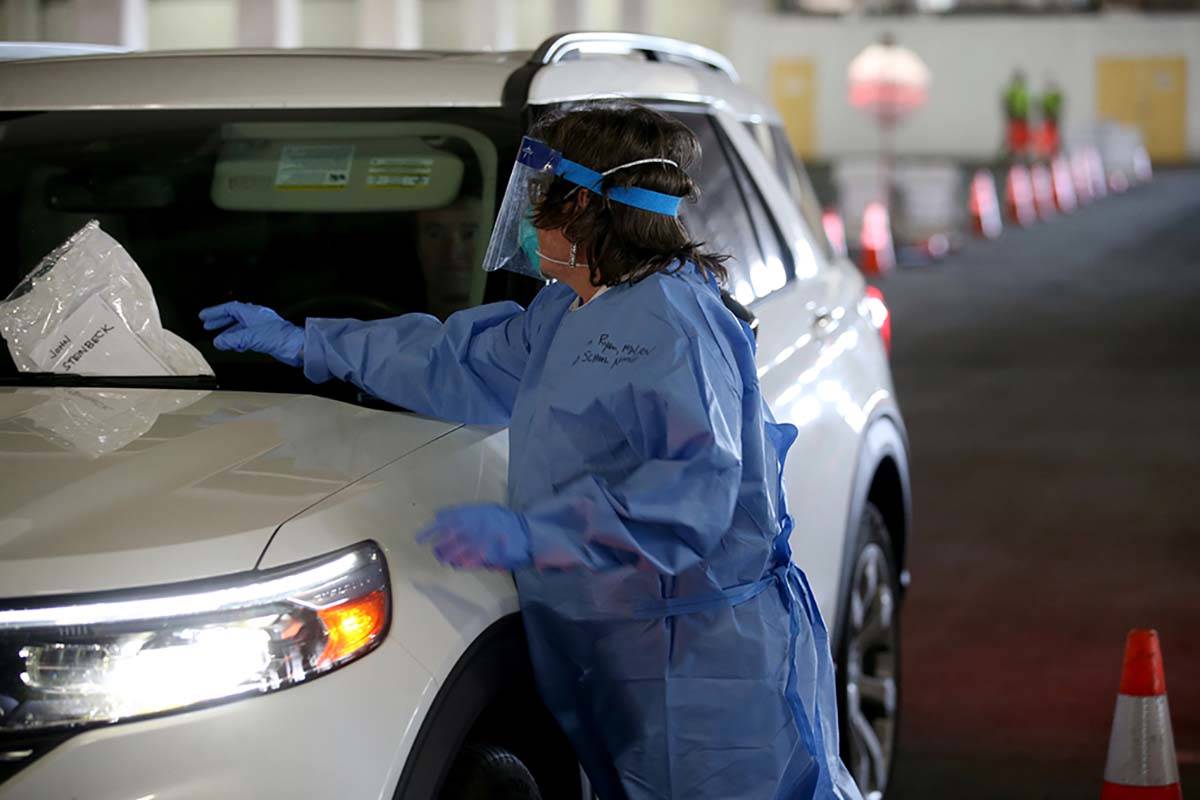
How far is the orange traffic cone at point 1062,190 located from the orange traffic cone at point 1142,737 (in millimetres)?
23401

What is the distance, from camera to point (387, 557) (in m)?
2.32

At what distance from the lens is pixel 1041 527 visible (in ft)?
24.5

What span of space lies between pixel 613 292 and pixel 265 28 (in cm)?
1909

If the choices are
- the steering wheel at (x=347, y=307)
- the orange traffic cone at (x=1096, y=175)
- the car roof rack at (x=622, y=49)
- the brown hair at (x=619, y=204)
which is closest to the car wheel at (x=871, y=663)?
the car roof rack at (x=622, y=49)

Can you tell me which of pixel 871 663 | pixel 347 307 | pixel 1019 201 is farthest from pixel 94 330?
pixel 1019 201

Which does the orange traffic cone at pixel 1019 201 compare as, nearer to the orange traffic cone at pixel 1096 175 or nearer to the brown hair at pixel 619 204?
the orange traffic cone at pixel 1096 175

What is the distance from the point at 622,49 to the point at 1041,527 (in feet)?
13.9

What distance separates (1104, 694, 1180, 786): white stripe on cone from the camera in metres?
3.64

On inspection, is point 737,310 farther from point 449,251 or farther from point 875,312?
point 875,312

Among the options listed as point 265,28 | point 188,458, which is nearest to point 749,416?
point 188,458

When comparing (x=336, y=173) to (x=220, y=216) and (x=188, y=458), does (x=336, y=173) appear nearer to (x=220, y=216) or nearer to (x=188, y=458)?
(x=220, y=216)

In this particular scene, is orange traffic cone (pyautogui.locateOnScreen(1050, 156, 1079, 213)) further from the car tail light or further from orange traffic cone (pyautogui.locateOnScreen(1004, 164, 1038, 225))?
the car tail light

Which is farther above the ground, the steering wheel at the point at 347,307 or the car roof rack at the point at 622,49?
the car roof rack at the point at 622,49

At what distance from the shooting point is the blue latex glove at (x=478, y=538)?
229 cm
